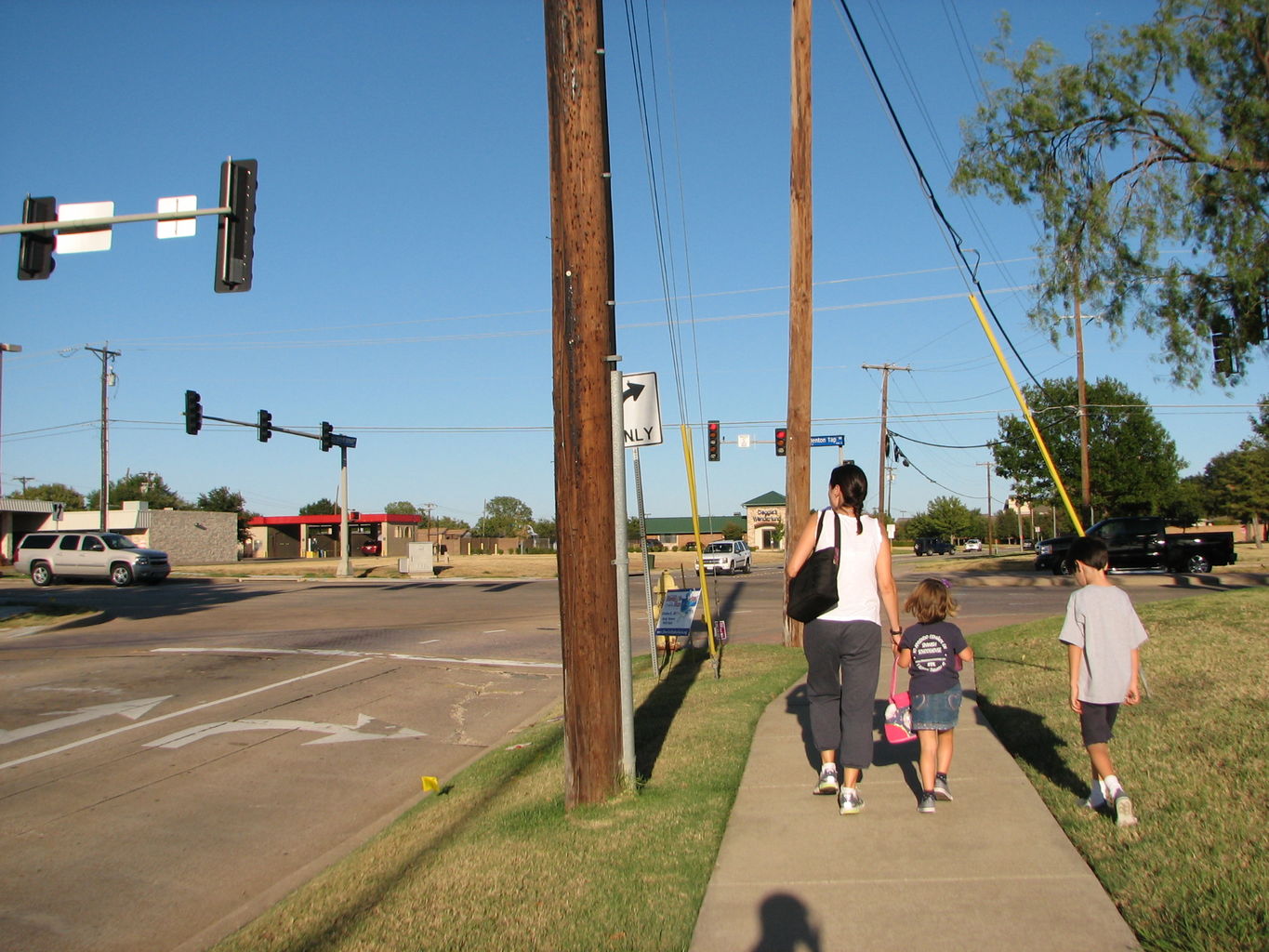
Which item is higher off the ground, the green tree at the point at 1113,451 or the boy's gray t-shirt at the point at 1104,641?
the green tree at the point at 1113,451

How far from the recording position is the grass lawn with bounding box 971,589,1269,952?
151 inches

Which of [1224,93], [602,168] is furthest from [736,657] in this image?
[1224,93]

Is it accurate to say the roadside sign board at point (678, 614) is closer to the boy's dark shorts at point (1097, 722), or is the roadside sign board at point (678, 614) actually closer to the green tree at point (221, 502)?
the boy's dark shorts at point (1097, 722)

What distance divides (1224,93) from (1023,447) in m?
44.7

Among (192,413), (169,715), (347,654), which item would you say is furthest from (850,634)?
(192,413)

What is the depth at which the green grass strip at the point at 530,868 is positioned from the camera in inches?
160

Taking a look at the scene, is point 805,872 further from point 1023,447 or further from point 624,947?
point 1023,447

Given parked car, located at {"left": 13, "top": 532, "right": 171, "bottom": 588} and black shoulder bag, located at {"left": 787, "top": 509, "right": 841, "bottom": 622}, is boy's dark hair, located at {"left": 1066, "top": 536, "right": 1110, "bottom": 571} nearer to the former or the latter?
black shoulder bag, located at {"left": 787, "top": 509, "right": 841, "bottom": 622}

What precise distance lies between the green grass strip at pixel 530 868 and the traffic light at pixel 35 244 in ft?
33.5

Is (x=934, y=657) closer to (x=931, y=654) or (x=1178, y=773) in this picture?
(x=931, y=654)

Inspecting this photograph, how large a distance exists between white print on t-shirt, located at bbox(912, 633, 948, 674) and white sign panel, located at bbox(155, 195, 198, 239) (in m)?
11.1

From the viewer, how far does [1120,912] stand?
3932 millimetres

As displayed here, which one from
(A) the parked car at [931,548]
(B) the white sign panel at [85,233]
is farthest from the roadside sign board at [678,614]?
(A) the parked car at [931,548]

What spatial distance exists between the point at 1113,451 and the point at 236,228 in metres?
55.3
